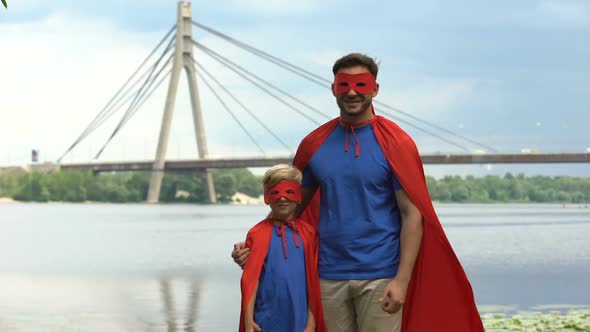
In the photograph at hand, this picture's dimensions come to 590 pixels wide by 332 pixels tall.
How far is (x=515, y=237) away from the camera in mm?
30000

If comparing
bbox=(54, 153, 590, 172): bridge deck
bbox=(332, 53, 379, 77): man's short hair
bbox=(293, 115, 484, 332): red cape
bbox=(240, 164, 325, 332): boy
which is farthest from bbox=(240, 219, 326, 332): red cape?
bbox=(54, 153, 590, 172): bridge deck

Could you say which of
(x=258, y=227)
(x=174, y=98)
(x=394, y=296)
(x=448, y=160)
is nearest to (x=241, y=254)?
(x=258, y=227)

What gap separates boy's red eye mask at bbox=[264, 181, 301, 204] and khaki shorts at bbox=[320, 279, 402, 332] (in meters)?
0.29

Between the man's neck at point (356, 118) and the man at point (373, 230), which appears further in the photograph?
the man's neck at point (356, 118)

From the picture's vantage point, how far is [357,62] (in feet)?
11.1

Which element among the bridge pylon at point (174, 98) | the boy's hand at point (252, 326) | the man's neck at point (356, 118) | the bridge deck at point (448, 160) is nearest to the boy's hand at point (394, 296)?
the boy's hand at point (252, 326)

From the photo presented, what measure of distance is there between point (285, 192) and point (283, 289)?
32 centimetres

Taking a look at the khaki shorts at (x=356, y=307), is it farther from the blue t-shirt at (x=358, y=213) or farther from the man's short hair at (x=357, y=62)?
the man's short hair at (x=357, y=62)

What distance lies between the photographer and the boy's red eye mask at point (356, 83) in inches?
132

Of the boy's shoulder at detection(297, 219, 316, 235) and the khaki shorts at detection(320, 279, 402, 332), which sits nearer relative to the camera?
the khaki shorts at detection(320, 279, 402, 332)

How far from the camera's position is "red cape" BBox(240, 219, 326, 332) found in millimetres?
3309

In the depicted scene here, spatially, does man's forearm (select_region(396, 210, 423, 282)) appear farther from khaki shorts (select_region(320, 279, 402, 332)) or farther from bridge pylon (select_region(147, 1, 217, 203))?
bridge pylon (select_region(147, 1, 217, 203))

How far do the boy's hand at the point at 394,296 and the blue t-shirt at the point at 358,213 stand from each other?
0.20 feet

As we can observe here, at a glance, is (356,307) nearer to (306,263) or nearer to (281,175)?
(306,263)
